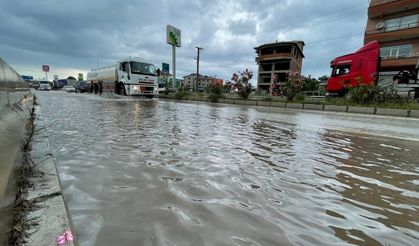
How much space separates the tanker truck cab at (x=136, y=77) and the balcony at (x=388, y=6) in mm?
28330

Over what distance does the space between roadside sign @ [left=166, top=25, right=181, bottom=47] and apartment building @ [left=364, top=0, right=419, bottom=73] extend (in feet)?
94.9

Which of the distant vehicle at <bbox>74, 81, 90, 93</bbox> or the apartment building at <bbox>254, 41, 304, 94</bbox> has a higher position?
the apartment building at <bbox>254, 41, 304, 94</bbox>

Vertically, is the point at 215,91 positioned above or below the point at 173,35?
below

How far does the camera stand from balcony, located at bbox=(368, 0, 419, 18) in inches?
1066

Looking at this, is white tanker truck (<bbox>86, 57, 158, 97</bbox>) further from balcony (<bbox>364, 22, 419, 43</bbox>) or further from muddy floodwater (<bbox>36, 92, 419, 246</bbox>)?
balcony (<bbox>364, 22, 419, 43</bbox>)

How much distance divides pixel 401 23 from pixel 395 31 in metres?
1.67

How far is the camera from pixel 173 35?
42.5 metres

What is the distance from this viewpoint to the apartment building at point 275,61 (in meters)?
60.3

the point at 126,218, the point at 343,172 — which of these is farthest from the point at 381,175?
the point at 126,218

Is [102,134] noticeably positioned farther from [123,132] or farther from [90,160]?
[90,160]

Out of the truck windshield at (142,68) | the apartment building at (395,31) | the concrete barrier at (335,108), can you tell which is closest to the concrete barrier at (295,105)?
the concrete barrier at (335,108)

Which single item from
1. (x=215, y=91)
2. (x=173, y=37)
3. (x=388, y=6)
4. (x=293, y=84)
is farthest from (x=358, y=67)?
(x=173, y=37)

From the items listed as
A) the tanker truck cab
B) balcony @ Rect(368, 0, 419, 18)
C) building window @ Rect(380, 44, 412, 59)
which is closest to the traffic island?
the tanker truck cab

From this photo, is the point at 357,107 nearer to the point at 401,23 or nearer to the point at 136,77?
the point at 136,77
